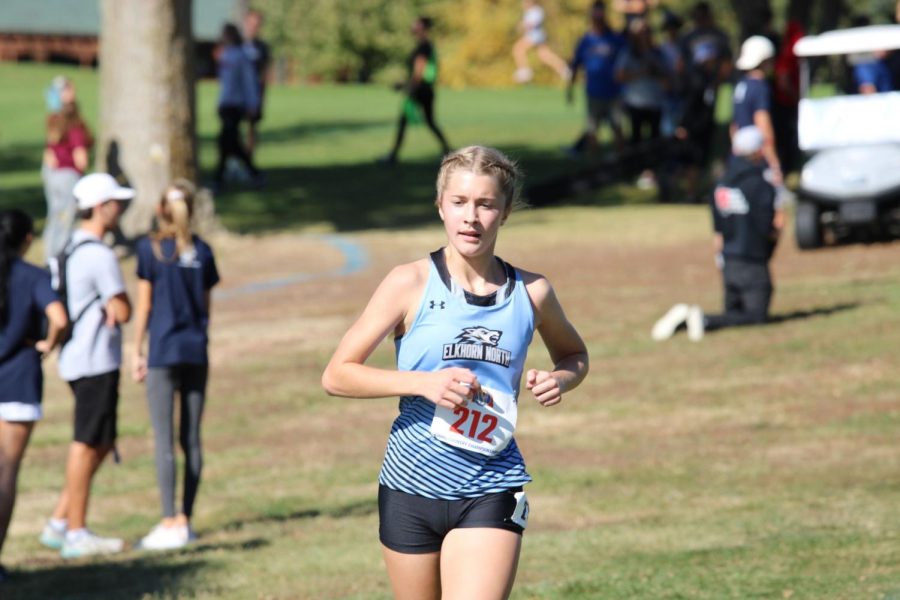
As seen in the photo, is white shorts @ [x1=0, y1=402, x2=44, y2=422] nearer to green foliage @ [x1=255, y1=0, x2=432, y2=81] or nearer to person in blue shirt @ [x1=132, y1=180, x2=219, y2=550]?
person in blue shirt @ [x1=132, y1=180, x2=219, y2=550]

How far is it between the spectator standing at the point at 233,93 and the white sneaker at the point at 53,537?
1701 cm

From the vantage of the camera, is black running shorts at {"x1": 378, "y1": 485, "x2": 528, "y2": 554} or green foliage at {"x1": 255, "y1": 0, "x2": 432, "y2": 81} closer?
black running shorts at {"x1": 378, "y1": 485, "x2": 528, "y2": 554}

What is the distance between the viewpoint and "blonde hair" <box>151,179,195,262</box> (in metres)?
9.34

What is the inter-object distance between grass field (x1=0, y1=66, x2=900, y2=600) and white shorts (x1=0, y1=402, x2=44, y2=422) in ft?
2.89

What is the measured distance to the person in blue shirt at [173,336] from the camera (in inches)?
368

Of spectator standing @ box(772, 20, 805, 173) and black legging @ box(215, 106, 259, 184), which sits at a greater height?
spectator standing @ box(772, 20, 805, 173)

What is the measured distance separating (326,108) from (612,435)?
34853 mm

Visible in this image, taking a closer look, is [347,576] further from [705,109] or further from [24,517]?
[705,109]

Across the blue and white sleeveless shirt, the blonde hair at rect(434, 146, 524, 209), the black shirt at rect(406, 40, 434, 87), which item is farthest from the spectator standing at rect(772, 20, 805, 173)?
the blue and white sleeveless shirt

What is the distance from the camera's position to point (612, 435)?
1184cm

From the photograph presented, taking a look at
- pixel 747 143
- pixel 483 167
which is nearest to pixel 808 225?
pixel 747 143

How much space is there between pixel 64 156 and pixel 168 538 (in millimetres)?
10582

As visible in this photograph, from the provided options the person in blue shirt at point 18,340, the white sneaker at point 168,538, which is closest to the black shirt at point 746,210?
the white sneaker at point 168,538

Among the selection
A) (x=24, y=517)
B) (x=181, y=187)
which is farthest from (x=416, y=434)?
(x=24, y=517)
